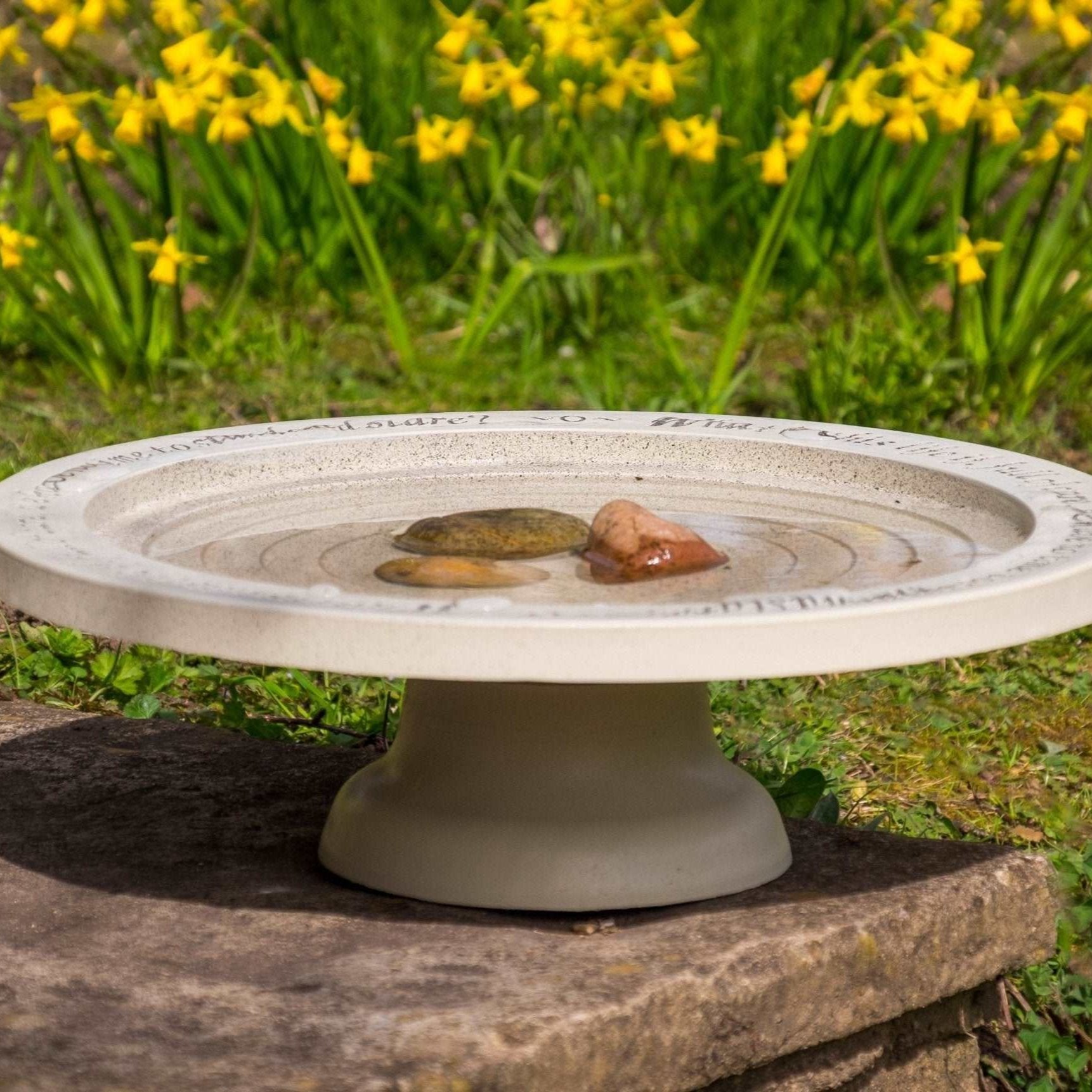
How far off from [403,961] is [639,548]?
0.48m

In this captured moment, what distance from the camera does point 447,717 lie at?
6.27ft

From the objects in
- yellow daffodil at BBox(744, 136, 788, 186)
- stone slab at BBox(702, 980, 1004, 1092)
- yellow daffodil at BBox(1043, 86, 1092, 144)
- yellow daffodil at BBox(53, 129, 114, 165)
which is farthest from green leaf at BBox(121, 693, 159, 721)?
yellow daffodil at BBox(1043, 86, 1092, 144)

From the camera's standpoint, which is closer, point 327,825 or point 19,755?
point 327,825

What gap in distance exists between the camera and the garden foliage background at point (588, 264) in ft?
9.78

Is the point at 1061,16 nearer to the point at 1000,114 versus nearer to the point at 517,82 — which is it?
the point at 1000,114

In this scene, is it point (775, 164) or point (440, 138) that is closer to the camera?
point (775, 164)

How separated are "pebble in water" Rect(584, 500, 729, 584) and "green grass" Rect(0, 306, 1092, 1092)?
58 centimetres

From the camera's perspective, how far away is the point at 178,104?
3855 mm

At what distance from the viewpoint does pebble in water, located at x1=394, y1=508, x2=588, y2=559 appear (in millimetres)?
1983

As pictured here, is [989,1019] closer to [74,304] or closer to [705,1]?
[74,304]

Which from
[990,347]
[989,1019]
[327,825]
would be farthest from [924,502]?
[990,347]

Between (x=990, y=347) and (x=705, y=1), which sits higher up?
(x=705, y=1)

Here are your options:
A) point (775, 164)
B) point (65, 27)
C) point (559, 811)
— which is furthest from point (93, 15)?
point (559, 811)

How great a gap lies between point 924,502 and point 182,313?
2.80 meters
